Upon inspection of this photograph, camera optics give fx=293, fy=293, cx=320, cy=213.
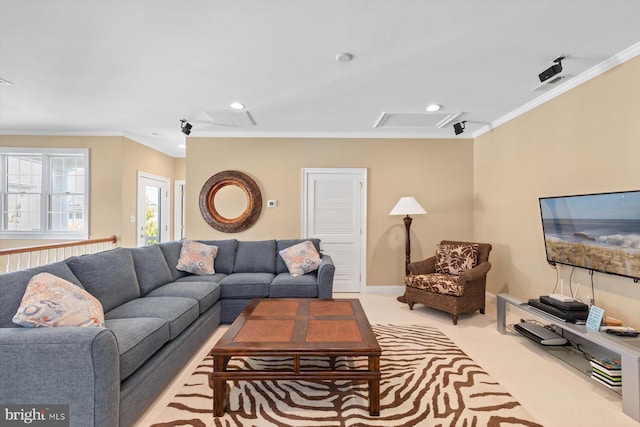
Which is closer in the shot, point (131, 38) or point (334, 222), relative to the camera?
point (131, 38)

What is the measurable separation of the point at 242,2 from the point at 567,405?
133 inches

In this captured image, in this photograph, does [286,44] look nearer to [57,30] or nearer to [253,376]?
[57,30]

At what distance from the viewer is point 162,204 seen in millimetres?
6082

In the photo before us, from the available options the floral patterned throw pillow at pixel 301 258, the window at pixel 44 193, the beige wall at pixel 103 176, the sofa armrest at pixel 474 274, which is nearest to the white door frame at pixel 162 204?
the beige wall at pixel 103 176

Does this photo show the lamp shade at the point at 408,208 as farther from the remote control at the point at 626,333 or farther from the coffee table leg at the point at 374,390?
the coffee table leg at the point at 374,390

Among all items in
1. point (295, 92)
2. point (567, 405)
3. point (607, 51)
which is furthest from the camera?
Answer: point (295, 92)

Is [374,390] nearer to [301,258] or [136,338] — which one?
[136,338]

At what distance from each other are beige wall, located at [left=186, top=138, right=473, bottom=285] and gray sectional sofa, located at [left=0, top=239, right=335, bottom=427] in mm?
894

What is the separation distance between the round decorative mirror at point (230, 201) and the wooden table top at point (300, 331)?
2133 millimetres

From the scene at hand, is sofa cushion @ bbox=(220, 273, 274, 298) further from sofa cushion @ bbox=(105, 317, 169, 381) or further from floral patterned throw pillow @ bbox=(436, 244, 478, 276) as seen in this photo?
floral patterned throw pillow @ bbox=(436, 244, 478, 276)

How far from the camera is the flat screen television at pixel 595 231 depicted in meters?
2.20

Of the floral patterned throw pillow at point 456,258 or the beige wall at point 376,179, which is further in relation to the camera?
the beige wall at point 376,179

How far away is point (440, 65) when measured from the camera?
8.45 feet

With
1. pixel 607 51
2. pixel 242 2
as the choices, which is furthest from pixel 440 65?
pixel 242 2
